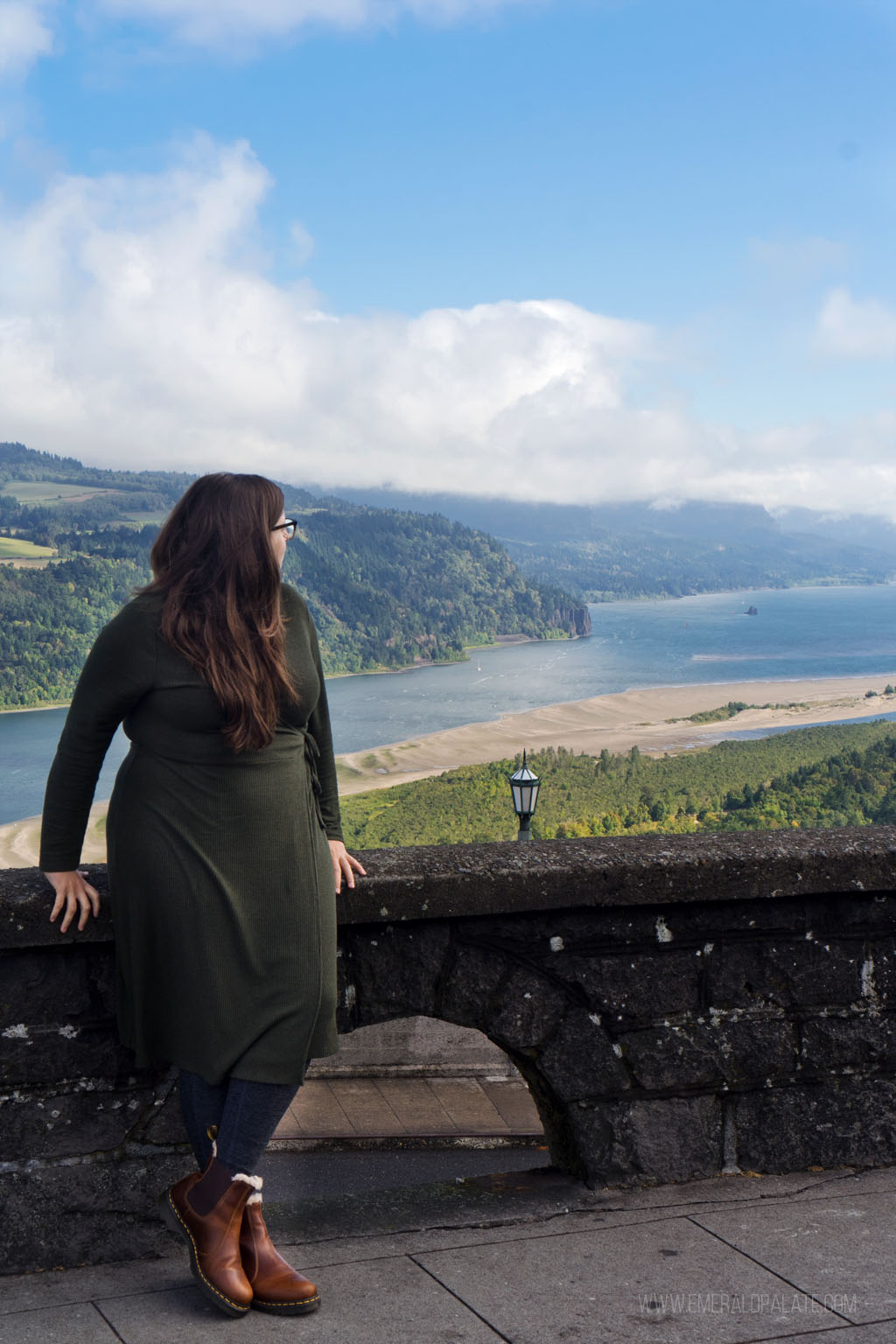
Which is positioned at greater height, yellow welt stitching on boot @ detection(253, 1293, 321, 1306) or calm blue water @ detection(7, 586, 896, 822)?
yellow welt stitching on boot @ detection(253, 1293, 321, 1306)

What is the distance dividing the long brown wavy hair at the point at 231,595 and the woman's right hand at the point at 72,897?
1.68 ft

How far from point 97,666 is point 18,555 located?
480ft

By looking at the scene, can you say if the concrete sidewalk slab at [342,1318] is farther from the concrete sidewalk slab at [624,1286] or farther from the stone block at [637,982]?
the stone block at [637,982]

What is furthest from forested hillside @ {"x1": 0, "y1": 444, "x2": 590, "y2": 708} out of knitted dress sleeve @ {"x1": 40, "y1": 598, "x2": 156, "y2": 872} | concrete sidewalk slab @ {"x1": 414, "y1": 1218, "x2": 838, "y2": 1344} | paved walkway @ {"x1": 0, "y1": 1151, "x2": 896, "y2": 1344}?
concrete sidewalk slab @ {"x1": 414, "y1": 1218, "x2": 838, "y2": 1344}

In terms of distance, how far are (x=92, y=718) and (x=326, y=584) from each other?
493ft

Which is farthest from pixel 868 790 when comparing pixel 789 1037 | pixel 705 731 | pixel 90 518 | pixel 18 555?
pixel 90 518

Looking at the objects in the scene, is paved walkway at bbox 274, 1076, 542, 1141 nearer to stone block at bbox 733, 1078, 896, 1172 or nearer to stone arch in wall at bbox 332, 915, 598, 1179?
stone block at bbox 733, 1078, 896, 1172

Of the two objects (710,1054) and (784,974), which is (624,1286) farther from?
(784,974)

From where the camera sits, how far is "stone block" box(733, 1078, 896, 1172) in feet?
9.62

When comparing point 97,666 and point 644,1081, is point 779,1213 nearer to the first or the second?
point 644,1081

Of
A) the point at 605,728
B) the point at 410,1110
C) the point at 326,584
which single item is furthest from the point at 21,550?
the point at 410,1110

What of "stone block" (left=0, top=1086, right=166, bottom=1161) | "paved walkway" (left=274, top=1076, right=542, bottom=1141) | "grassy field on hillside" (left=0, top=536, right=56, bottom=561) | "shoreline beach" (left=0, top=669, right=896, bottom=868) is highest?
"grassy field on hillside" (left=0, top=536, right=56, bottom=561)

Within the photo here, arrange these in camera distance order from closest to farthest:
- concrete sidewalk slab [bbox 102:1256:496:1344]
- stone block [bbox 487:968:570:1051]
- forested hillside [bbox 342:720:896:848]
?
concrete sidewalk slab [bbox 102:1256:496:1344] < stone block [bbox 487:968:570:1051] < forested hillside [bbox 342:720:896:848]

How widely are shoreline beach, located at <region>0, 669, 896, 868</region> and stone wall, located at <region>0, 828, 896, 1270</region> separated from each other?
191 ft
